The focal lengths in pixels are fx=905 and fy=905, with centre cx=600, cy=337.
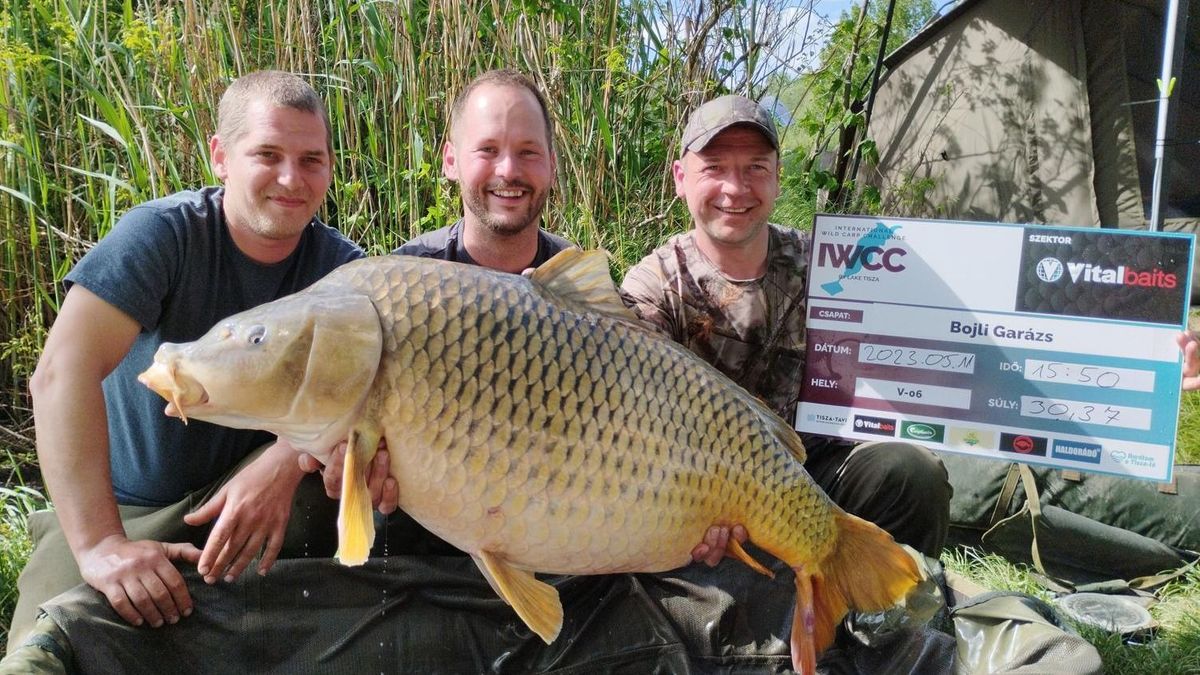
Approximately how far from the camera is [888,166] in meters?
4.70

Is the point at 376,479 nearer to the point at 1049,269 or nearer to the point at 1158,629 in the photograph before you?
the point at 1049,269

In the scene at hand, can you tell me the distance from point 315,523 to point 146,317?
1.64ft

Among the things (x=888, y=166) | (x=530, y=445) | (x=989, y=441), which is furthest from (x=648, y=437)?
(x=888, y=166)

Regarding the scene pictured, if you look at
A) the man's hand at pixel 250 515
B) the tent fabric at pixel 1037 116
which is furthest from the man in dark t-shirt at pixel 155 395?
the tent fabric at pixel 1037 116

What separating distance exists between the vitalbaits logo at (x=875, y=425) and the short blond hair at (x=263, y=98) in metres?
1.27

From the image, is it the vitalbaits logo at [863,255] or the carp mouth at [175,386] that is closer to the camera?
the carp mouth at [175,386]

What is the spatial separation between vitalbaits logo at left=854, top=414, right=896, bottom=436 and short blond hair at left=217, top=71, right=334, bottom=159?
1.27 meters

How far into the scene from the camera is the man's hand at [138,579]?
1.43m

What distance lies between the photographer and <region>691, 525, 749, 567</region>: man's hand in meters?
1.39

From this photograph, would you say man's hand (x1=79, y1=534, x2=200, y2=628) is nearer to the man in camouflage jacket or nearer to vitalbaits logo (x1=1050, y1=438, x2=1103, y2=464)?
the man in camouflage jacket

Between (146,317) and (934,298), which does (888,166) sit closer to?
(934,298)

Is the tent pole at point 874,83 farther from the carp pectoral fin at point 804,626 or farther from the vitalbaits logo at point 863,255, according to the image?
the carp pectoral fin at point 804,626

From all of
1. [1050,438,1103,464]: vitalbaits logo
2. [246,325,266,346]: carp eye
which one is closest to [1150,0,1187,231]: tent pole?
[1050,438,1103,464]: vitalbaits logo

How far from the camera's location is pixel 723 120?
198cm
